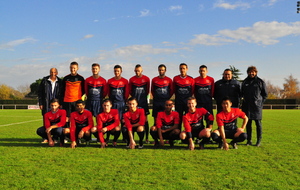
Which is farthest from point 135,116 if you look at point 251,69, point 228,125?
point 251,69

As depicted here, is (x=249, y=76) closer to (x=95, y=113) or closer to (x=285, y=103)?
(x=95, y=113)

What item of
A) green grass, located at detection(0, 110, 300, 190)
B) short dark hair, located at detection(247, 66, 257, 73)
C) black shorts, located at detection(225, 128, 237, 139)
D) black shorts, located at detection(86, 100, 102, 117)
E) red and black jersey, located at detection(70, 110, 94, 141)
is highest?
short dark hair, located at detection(247, 66, 257, 73)

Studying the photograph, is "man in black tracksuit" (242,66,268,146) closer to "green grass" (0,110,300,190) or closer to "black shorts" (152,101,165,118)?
"green grass" (0,110,300,190)

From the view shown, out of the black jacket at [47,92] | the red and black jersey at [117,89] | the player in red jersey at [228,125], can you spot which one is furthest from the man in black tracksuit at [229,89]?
the black jacket at [47,92]

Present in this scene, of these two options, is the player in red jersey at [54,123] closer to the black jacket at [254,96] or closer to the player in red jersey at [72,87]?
the player in red jersey at [72,87]

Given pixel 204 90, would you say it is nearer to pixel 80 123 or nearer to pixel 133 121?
pixel 133 121

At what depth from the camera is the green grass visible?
317cm

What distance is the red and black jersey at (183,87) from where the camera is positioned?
619 cm

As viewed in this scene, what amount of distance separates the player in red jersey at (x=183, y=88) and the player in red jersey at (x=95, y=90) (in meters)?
1.79

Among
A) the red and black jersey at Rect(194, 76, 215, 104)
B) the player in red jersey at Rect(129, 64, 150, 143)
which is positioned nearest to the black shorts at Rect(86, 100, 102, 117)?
the player in red jersey at Rect(129, 64, 150, 143)

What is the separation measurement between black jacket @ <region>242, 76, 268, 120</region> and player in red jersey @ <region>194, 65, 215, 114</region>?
0.78m

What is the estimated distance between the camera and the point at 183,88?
6195mm

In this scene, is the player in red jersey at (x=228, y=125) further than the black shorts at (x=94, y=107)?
No

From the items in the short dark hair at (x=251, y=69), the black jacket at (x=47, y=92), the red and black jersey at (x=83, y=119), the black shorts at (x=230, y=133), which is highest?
the short dark hair at (x=251, y=69)
